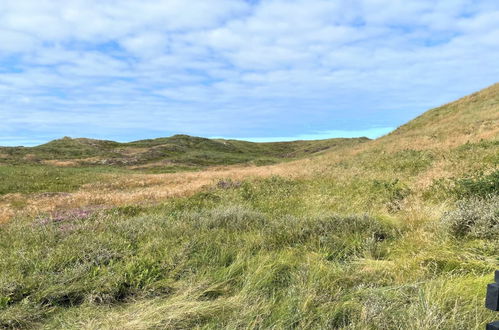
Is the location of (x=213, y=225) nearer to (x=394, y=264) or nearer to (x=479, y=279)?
(x=394, y=264)

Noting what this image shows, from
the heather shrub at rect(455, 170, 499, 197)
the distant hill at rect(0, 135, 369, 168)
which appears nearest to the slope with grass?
the distant hill at rect(0, 135, 369, 168)

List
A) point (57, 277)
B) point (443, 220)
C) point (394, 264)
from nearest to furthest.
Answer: point (57, 277), point (394, 264), point (443, 220)

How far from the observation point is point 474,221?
Answer: 6301 millimetres

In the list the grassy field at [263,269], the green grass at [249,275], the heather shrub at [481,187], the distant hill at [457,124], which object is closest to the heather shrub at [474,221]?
the grassy field at [263,269]

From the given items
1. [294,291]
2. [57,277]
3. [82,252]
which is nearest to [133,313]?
[57,277]

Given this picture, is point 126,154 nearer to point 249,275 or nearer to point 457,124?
point 457,124

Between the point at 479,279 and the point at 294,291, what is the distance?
7.74 feet

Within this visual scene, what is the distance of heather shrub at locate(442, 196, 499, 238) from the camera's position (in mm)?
5852

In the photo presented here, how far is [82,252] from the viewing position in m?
5.68

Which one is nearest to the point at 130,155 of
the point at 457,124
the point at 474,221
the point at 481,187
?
the point at 457,124

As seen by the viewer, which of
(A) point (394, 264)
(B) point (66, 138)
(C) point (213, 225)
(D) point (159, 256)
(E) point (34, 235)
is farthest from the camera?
(B) point (66, 138)

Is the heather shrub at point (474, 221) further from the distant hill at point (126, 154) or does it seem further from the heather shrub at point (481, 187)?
the distant hill at point (126, 154)

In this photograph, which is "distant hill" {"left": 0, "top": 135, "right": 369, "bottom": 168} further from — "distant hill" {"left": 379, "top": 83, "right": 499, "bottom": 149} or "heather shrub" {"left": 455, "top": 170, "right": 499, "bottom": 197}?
"heather shrub" {"left": 455, "top": 170, "right": 499, "bottom": 197}

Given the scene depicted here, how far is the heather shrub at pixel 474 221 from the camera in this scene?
5852mm
